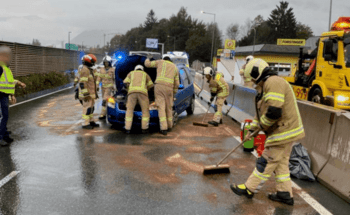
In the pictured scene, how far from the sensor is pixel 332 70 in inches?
397

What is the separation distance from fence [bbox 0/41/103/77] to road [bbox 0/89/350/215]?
9180mm

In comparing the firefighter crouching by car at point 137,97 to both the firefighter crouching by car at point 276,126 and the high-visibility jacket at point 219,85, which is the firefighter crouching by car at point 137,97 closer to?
the high-visibility jacket at point 219,85

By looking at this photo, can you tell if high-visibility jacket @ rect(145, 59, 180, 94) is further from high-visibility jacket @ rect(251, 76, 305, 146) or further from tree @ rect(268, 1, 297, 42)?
tree @ rect(268, 1, 297, 42)

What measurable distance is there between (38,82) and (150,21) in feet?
382

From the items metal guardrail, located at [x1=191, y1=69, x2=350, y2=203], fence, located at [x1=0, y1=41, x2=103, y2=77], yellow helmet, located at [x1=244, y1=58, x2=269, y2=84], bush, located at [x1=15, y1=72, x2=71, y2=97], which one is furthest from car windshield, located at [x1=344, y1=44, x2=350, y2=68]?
fence, located at [x1=0, y1=41, x2=103, y2=77]

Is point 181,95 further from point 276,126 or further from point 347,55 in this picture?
point 276,126

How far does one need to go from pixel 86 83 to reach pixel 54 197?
4.61m

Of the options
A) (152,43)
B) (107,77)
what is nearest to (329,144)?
(107,77)

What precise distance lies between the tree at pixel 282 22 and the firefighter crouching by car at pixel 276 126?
83.9 meters

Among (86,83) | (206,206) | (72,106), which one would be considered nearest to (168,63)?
(86,83)

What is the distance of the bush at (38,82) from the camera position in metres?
14.4

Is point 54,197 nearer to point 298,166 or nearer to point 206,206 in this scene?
point 206,206

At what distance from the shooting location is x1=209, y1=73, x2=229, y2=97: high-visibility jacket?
944cm

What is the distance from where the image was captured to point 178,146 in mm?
7148
